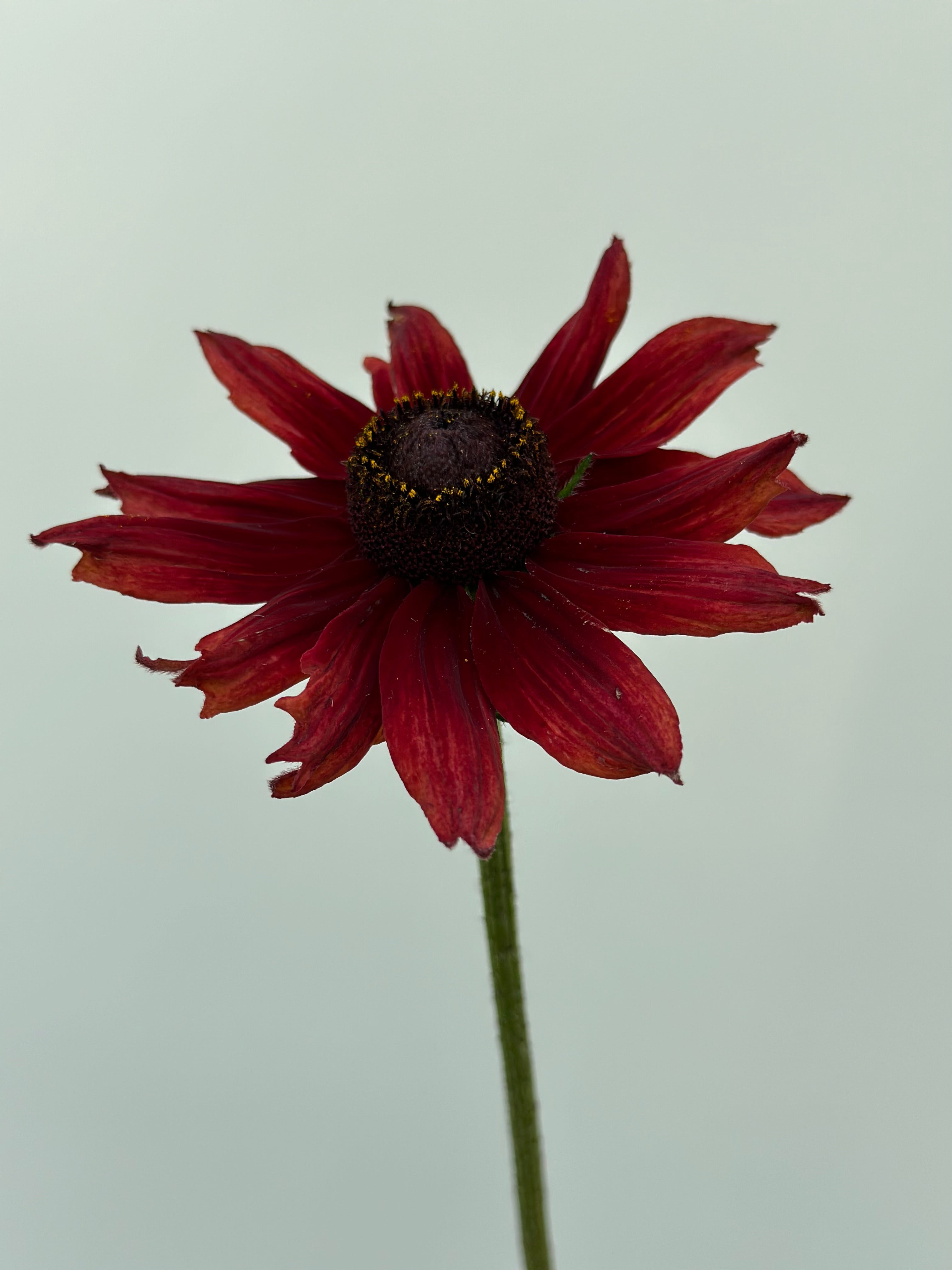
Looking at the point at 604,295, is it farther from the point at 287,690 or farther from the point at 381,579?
the point at 287,690

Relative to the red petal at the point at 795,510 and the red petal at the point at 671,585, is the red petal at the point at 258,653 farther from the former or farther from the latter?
the red petal at the point at 795,510

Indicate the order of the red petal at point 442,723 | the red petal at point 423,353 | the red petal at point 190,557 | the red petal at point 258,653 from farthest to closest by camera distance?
the red petal at point 423,353 < the red petal at point 190,557 < the red petal at point 258,653 < the red petal at point 442,723

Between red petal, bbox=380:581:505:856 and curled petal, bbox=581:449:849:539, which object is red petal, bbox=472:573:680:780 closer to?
red petal, bbox=380:581:505:856

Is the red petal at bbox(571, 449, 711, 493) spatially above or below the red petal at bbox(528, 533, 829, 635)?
above

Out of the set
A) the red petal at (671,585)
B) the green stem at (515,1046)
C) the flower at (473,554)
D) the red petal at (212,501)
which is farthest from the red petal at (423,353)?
the green stem at (515,1046)

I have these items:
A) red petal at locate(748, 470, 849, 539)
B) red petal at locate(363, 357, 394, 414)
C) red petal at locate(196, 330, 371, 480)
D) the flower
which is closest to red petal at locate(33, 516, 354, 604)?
the flower

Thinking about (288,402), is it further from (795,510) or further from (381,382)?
(795,510)
